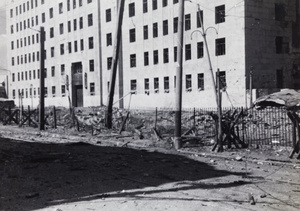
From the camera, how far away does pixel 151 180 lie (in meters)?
9.27

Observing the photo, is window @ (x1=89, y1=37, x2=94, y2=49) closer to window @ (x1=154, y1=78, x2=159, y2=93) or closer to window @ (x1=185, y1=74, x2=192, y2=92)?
window @ (x1=154, y1=78, x2=159, y2=93)

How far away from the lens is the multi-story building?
34500 millimetres

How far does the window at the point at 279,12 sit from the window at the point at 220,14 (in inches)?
209

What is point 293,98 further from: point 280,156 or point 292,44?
point 292,44

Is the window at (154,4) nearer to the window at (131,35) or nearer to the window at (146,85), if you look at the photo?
the window at (131,35)

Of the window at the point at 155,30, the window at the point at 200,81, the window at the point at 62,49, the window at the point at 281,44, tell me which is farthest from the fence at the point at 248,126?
the window at the point at 62,49

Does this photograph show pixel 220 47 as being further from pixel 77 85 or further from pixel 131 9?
pixel 77 85

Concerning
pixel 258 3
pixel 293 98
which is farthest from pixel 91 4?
pixel 293 98

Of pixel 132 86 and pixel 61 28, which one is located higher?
pixel 61 28

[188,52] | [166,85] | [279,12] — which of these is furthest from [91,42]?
[279,12]

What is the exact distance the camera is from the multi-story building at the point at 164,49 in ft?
113

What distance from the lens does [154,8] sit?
139 ft

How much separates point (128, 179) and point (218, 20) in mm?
29291

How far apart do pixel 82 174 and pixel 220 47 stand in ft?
93.1
